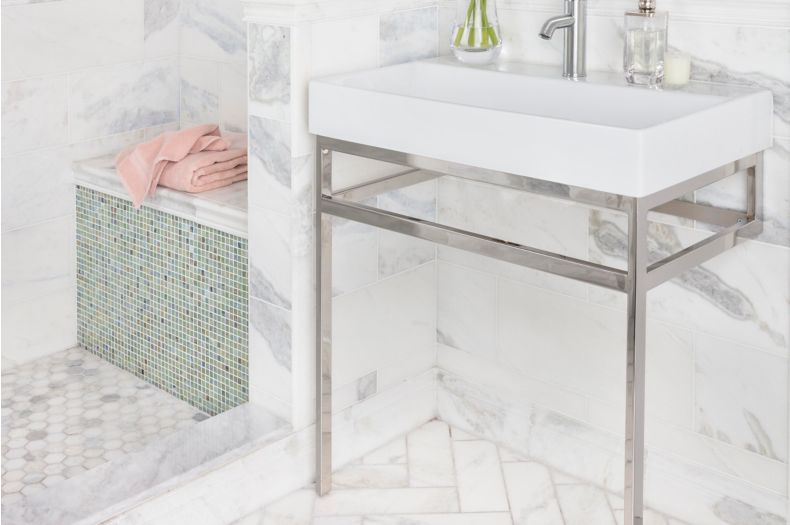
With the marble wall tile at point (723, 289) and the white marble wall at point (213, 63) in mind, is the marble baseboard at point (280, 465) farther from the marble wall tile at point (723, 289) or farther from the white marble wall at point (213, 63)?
the white marble wall at point (213, 63)

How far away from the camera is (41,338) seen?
9.47 ft

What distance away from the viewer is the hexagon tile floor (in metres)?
2.34

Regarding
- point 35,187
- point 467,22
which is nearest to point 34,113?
point 35,187

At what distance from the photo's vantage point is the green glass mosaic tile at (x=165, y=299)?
249cm

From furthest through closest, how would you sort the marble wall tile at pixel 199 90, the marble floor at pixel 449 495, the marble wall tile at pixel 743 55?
1. the marble wall tile at pixel 199 90
2. the marble floor at pixel 449 495
3. the marble wall tile at pixel 743 55

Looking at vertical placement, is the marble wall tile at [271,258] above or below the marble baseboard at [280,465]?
above

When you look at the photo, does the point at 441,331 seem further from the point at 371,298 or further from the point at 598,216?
the point at 598,216

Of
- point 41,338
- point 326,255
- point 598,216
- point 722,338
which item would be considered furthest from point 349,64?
point 41,338

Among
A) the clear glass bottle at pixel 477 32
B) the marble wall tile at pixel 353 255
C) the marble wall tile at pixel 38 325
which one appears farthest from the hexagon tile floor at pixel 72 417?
the clear glass bottle at pixel 477 32

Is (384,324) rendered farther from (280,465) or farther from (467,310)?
(280,465)

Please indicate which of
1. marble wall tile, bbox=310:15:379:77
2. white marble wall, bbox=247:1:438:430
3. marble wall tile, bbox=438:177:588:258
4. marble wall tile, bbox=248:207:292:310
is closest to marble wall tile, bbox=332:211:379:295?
white marble wall, bbox=247:1:438:430

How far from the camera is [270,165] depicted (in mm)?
2234

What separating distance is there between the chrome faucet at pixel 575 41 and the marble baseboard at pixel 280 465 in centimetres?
94

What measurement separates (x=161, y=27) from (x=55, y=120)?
46 centimetres
